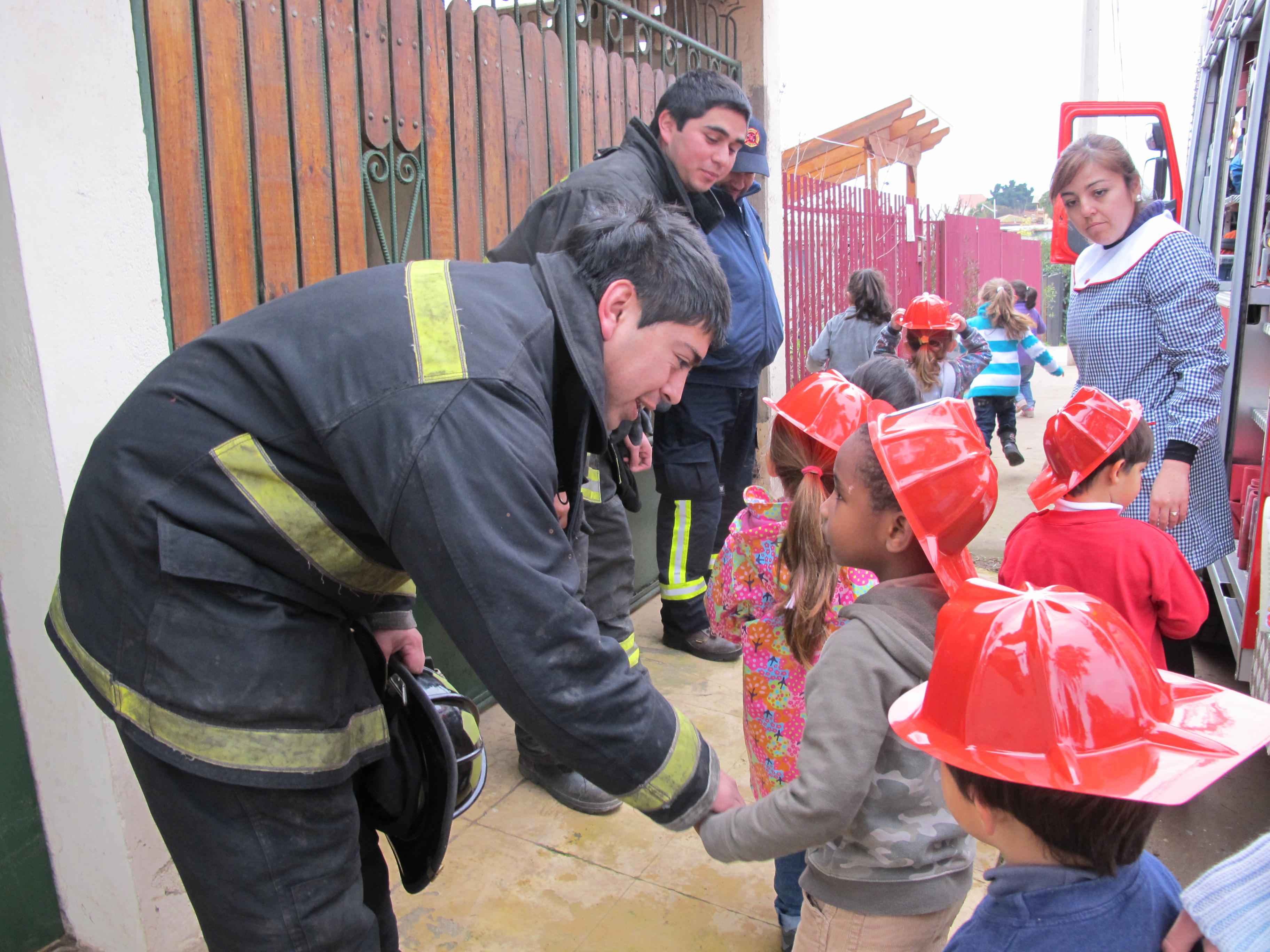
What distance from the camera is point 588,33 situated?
432 cm

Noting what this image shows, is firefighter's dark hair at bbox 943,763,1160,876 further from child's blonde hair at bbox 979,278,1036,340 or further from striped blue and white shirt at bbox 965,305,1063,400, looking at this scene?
child's blonde hair at bbox 979,278,1036,340

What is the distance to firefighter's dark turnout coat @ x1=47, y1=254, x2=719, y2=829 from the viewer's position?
123cm

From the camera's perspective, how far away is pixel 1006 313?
25.8 ft

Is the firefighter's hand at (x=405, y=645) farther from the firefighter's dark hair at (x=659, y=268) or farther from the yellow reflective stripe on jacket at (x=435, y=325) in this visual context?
the firefighter's dark hair at (x=659, y=268)

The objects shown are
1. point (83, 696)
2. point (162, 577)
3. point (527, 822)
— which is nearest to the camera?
point (162, 577)

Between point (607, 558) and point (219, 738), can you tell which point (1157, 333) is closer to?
point (607, 558)

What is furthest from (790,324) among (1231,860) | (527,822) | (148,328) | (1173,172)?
(1231,860)

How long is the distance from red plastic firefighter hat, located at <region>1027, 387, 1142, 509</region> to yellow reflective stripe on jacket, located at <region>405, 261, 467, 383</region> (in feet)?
6.04

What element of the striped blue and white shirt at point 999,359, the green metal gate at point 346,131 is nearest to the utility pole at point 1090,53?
the striped blue and white shirt at point 999,359

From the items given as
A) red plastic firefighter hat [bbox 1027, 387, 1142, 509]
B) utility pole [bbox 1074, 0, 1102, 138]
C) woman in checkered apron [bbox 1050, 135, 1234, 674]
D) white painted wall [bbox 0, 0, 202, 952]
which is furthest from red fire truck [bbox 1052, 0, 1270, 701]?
utility pole [bbox 1074, 0, 1102, 138]

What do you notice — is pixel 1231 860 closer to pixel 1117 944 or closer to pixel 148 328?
pixel 1117 944

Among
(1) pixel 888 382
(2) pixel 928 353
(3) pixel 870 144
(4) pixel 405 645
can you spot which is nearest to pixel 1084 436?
(1) pixel 888 382

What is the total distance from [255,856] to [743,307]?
3012 mm

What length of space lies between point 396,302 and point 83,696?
1.38 metres
